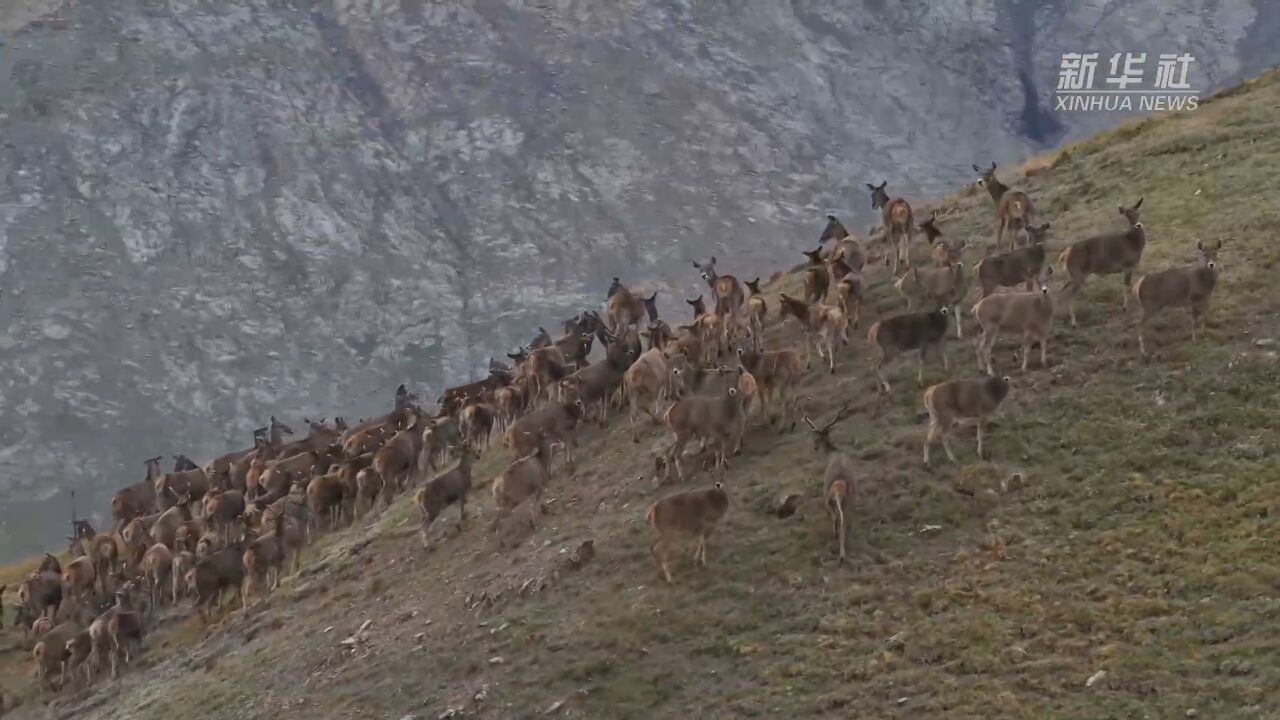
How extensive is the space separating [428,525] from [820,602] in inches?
382

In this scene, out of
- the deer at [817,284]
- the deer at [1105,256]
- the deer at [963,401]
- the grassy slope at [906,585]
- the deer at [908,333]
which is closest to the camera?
the grassy slope at [906,585]

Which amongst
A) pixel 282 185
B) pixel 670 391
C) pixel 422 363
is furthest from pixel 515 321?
pixel 670 391

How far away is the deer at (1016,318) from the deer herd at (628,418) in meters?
0.03

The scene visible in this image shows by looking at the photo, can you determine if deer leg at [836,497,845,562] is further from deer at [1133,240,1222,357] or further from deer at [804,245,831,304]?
A: deer at [804,245,831,304]

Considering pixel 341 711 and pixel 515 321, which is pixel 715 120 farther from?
pixel 341 711

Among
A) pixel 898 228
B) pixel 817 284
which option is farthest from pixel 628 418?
pixel 898 228

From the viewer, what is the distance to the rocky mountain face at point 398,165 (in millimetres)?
85438

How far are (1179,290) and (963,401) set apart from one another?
14.8ft

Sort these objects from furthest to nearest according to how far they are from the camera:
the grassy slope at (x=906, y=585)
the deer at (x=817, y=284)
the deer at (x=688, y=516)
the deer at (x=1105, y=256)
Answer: the deer at (x=817, y=284) → the deer at (x=1105, y=256) → the deer at (x=688, y=516) → the grassy slope at (x=906, y=585)

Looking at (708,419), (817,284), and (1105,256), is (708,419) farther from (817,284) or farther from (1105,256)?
(1105,256)

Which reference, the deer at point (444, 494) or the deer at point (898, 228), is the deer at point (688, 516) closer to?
the deer at point (444, 494)

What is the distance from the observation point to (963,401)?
18.6 metres

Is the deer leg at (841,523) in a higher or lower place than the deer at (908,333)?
lower

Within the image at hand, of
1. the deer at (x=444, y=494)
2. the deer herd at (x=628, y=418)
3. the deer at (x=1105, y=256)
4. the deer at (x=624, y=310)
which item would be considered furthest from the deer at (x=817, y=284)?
the deer at (x=444, y=494)
